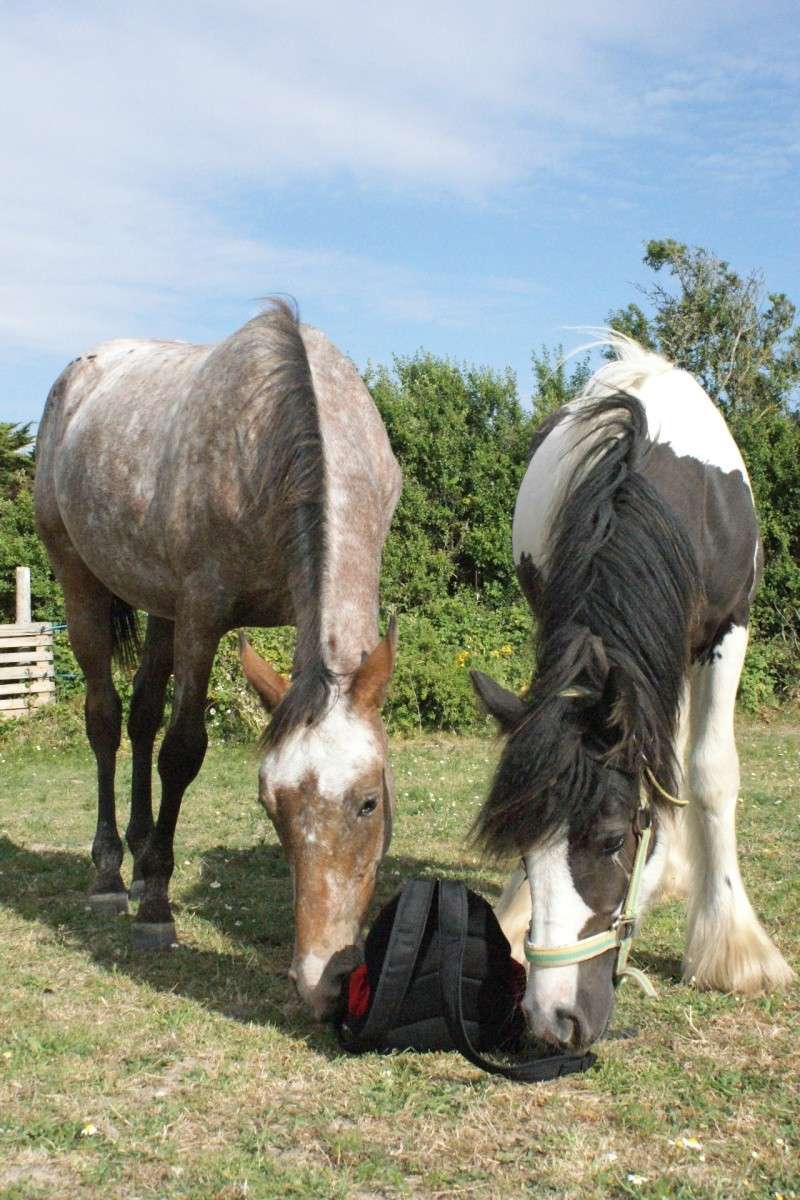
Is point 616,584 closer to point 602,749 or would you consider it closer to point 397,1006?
point 602,749

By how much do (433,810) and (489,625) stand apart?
611 cm

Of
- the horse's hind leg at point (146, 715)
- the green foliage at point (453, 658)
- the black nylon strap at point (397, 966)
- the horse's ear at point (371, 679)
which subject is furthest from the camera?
the green foliage at point (453, 658)

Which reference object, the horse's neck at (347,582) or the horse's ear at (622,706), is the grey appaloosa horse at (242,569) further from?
the horse's ear at (622,706)

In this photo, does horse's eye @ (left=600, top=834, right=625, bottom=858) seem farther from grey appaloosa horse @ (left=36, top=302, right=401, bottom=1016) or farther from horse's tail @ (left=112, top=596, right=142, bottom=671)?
horse's tail @ (left=112, top=596, right=142, bottom=671)

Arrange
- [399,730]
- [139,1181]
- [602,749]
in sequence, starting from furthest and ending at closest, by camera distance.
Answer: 1. [399,730]
2. [602,749]
3. [139,1181]

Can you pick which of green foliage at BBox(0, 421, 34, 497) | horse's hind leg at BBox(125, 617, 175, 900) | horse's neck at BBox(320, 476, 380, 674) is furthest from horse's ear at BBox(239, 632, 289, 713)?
green foliage at BBox(0, 421, 34, 497)

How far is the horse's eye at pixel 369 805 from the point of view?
10.8ft

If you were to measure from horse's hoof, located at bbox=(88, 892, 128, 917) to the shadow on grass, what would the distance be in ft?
0.19

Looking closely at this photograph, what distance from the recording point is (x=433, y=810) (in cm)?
743

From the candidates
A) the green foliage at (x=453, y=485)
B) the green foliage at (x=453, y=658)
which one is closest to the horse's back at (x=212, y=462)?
the green foliage at (x=453, y=658)

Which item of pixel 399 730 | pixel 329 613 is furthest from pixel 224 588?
pixel 399 730

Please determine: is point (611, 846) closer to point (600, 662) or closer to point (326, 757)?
point (600, 662)

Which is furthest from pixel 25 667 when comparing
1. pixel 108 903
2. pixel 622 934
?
pixel 622 934

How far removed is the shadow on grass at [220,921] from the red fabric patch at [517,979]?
0.57 meters
